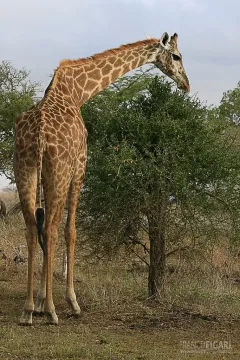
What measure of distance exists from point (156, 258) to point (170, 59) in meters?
2.96

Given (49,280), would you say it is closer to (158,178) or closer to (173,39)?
(158,178)

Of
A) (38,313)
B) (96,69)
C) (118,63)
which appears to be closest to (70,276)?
(38,313)

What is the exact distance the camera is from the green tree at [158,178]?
8.56 meters

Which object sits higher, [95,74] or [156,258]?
[95,74]

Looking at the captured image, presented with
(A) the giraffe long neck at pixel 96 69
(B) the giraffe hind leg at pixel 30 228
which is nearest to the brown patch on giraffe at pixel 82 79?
(A) the giraffe long neck at pixel 96 69

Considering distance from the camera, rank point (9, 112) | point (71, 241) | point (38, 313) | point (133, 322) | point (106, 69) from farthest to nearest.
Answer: point (9, 112) < point (106, 69) < point (71, 241) < point (38, 313) < point (133, 322)

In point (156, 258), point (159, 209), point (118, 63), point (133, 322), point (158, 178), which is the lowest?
point (133, 322)

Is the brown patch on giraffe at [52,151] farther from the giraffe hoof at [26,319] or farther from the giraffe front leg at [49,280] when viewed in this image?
the giraffe hoof at [26,319]

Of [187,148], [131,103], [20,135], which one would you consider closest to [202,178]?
[187,148]

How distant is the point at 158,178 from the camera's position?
8523 millimetres

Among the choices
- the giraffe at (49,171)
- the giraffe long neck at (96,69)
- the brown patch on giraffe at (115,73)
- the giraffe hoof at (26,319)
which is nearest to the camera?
the giraffe hoof at (26,319)

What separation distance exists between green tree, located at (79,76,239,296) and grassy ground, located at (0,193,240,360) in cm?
55

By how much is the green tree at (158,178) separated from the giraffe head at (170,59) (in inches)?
14.9

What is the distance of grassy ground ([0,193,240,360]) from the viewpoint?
603 centimetres
